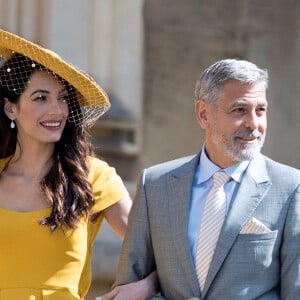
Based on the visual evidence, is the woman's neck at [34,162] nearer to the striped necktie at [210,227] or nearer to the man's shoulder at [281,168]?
the striped necktie at [210,227]

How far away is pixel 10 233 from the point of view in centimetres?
482

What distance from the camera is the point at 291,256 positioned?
431 cm

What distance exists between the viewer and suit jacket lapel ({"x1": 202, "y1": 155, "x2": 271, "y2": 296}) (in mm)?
4367

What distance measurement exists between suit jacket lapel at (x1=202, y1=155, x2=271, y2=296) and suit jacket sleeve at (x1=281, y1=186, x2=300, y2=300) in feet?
0.39

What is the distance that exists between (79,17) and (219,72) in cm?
454

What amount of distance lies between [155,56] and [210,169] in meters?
5.47

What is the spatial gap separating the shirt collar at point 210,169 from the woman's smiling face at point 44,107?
1.96 ft

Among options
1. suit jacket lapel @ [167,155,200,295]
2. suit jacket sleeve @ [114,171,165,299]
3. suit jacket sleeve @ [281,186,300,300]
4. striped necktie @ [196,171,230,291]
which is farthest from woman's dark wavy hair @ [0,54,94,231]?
suit jacket sleeve @ [281,186,300,300]

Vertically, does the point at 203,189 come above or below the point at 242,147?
below

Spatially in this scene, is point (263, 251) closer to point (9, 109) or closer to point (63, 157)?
point (63, 157)

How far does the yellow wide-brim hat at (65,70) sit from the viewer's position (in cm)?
491

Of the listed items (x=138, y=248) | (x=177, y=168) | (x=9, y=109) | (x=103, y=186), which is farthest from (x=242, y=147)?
(x=9, y=109)

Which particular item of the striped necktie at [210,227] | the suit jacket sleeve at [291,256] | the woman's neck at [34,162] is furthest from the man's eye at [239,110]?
the woman's neck at [34,162]

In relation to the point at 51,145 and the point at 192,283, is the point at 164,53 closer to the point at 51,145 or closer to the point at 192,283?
the point at 51,145
